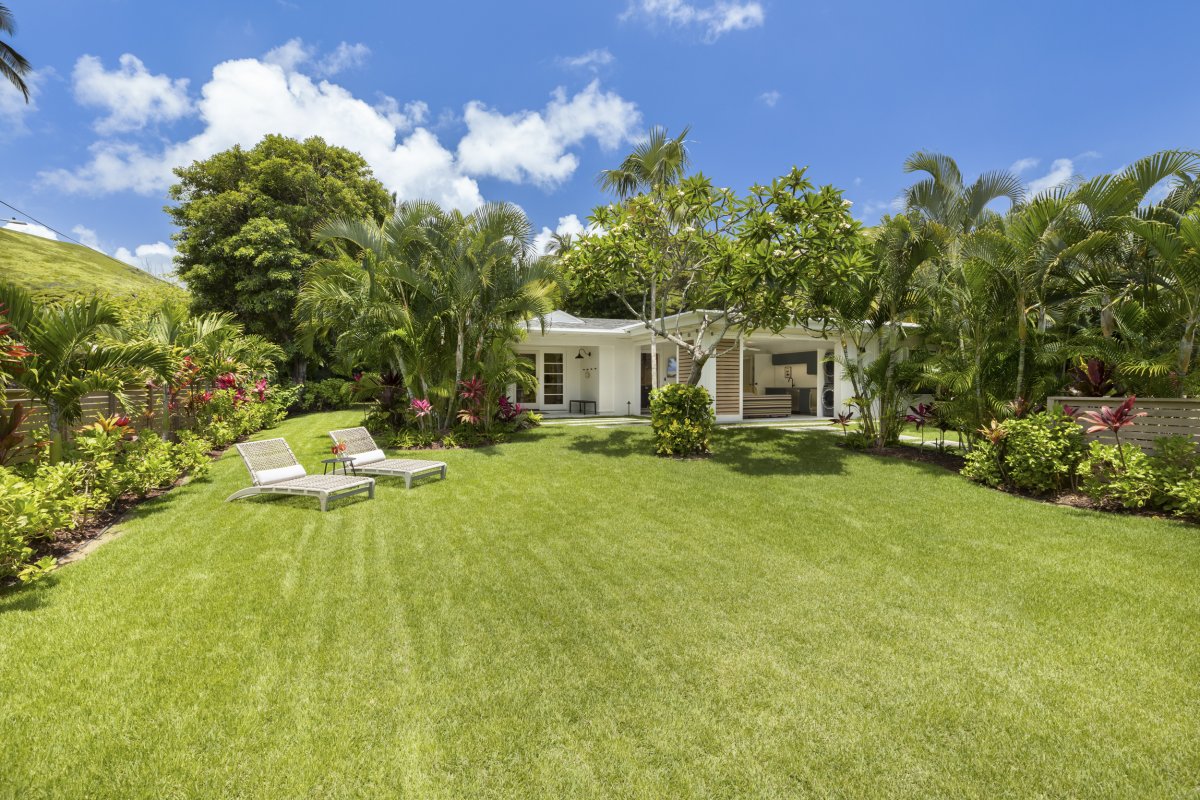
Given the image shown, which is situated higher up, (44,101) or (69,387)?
(44,101)

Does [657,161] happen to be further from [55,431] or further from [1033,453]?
[55,431]

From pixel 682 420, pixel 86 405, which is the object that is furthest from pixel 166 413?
pixel 682 420

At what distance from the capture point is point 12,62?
12.6 m

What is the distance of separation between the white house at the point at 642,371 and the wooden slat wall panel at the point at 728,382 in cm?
1

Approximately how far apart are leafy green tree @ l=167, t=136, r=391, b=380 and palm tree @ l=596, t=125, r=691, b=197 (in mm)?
11716

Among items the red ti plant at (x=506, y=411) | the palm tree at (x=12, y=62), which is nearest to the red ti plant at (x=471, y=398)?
the red ti plant at (x=506, y=411)

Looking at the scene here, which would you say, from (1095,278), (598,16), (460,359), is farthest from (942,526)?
(598,16)

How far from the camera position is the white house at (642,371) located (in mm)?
15156

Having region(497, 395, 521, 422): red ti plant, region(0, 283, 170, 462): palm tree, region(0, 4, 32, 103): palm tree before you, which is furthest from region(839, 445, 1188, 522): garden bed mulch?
region(0, 4, 32, 103): palm tree

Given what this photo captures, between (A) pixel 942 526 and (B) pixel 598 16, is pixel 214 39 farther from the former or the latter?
(A) pixel 942 526

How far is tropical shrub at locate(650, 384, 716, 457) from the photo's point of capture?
904 centimetres

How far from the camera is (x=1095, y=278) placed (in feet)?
26.4

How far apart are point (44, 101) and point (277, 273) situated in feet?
22.2

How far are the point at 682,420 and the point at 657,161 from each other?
6797mm
